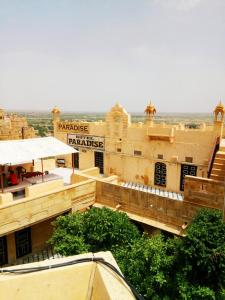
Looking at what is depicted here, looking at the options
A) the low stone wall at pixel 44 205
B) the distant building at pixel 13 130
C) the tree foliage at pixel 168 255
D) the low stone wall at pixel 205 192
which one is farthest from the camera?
the distant building at pixel 13 130

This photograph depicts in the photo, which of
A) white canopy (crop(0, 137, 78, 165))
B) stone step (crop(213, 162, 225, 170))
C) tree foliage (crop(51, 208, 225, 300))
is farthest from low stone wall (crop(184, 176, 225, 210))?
white canopy (crop(0, 137, 78, 165))

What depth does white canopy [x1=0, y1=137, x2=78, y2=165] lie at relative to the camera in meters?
11.8

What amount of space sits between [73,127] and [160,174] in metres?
9.63

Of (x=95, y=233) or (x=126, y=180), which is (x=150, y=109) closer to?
(x=126, y=180)

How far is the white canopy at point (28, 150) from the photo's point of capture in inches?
464

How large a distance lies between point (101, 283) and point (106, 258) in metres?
0.61

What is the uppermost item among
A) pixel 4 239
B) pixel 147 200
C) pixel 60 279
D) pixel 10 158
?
pixel 10 158

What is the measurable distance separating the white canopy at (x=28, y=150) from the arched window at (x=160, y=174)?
7.31 meters

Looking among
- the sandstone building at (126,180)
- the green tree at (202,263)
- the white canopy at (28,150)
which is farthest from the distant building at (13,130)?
the green tree at (202,263)

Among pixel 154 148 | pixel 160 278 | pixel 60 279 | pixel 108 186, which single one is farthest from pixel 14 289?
pixel 154 148

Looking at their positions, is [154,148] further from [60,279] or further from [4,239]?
[60,279]

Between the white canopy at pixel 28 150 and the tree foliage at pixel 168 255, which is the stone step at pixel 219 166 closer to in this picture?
the tree foliage at pixel 168 255

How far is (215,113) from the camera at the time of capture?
622 inches

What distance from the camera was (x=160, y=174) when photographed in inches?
714
